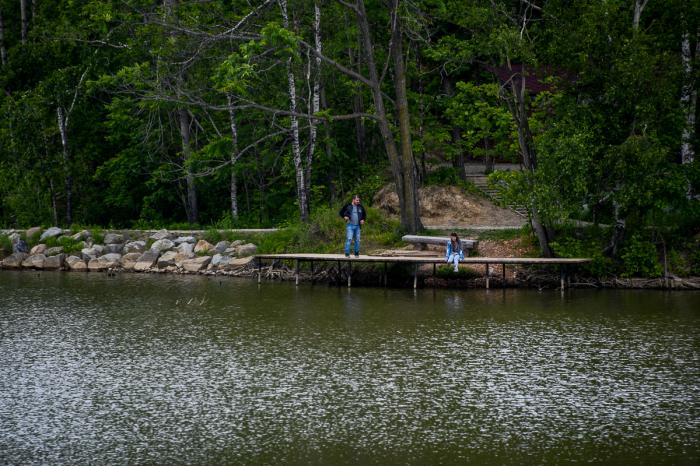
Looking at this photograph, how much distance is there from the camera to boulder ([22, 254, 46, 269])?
3903 centimetres

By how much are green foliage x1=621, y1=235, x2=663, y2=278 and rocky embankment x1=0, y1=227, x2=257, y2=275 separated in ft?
44.3

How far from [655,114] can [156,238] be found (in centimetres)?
2041

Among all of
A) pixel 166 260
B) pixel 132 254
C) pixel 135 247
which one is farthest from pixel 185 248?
pixel 135 247

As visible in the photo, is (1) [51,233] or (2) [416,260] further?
(1) [51,233]

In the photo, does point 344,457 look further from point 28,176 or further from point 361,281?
point 28,176

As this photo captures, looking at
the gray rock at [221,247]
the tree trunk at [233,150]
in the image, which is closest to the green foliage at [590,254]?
the gray rock at [221,247]

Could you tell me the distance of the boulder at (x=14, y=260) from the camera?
129 feet

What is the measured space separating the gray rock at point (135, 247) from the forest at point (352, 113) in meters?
2.82

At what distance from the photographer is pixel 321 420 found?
52.0 ft

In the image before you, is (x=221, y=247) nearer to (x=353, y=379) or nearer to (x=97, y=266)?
(x=97, y=266)

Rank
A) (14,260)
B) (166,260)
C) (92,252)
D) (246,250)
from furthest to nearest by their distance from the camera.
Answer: (14,260) → (92,252) → (166,260) → (246,250)

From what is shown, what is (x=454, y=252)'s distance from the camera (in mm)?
30781

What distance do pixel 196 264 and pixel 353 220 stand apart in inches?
308

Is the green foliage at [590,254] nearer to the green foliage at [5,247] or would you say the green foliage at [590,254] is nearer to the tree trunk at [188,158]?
the tree trunk at [188,158]
